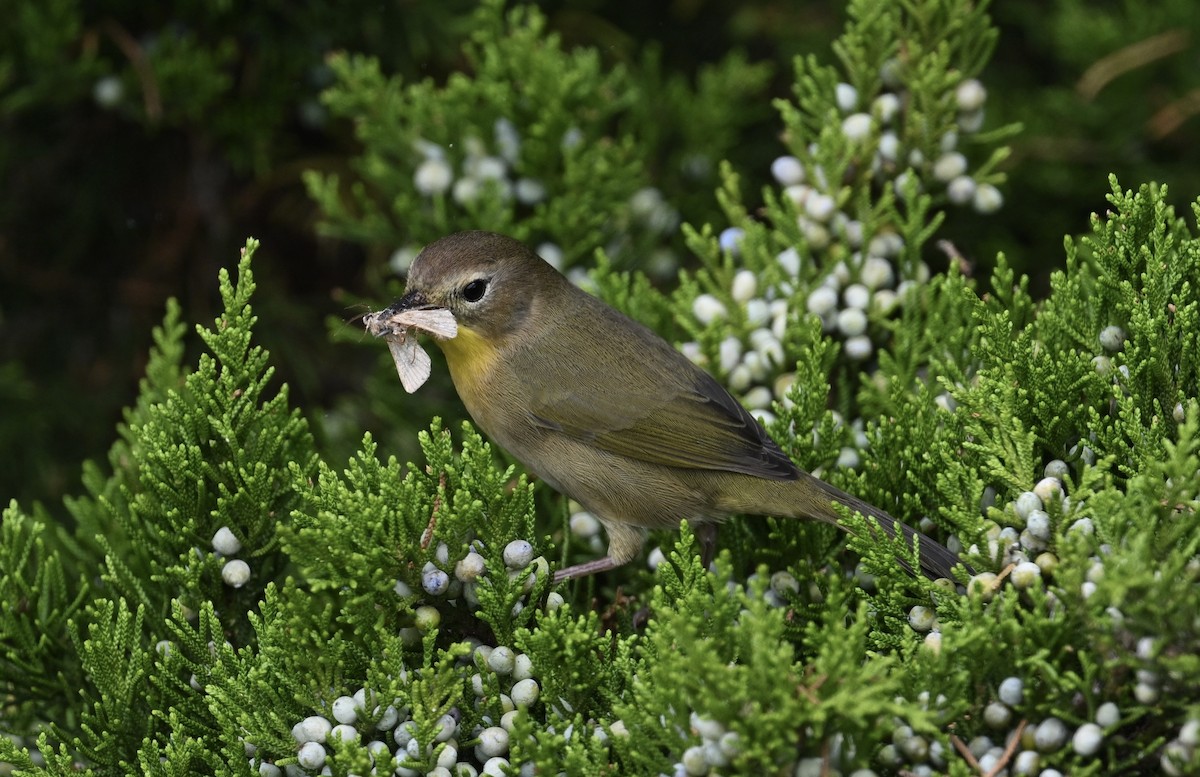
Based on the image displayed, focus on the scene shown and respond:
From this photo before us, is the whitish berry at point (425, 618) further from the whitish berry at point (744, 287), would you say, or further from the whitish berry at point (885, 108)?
the whitish berry at point (885, 108)

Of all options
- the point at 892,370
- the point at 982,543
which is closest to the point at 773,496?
the point at 892,370

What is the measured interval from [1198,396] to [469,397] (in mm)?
1898

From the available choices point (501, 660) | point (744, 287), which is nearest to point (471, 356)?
point (744, 287)

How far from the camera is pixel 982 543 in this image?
246 centimetres

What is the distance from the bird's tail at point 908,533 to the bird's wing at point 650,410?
1.30ft

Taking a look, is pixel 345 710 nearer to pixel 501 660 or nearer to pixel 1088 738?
pixel 501 660

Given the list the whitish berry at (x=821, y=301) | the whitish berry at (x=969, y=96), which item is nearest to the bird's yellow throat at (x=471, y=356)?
the whitish berry at (x=821, y=301)

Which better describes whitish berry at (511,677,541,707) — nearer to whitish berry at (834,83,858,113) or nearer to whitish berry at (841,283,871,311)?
whitish berry at (841,283,871,311)

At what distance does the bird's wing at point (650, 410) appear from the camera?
3436 millimetres

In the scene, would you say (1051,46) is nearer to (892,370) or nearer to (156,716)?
(892,370)

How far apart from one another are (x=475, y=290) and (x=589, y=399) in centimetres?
44

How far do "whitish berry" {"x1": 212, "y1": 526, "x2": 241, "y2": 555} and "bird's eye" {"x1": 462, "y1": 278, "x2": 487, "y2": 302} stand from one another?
3.42 ft

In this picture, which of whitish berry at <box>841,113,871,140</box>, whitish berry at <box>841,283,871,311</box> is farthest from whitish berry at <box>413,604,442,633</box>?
whitish berry at <box>841,113,871,140</box>

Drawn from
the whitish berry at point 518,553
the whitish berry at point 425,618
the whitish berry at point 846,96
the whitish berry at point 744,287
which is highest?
the whitish berry at point 846,96
